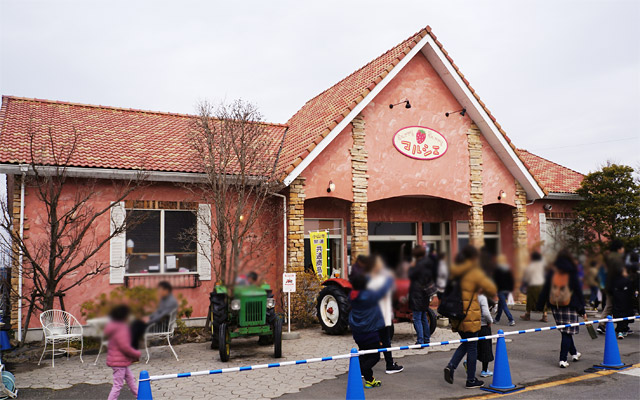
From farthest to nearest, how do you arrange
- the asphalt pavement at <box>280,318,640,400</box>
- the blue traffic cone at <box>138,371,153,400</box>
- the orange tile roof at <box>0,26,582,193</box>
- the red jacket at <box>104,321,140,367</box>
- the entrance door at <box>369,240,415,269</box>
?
1. the orange tile roof at <box>0,26,582,193</box>
2. the asphalt pavement at <box>280,318,640,400</box>
3. the blue traffic cone at <box>138,371,153,400</box>
4. the entrance door at <box>369,240,415,269</box>
5. the red jacket at <box>104,321,140,367</box>

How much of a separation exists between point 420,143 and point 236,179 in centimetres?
241

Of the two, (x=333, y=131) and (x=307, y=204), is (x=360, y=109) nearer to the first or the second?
(x=333, y=131)

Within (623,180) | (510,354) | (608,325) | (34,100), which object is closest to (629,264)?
(623,180)

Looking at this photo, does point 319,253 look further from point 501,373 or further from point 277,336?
point 501,373

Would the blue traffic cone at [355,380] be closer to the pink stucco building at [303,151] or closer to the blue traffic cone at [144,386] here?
the pink stucco building at [303,151]

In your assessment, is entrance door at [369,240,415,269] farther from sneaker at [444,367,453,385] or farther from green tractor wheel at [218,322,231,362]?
green tractor wheel at [218,322,231,362]

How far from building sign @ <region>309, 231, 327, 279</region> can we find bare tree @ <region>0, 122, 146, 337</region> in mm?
4355

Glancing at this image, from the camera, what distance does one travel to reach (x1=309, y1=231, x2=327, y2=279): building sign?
12.5 m

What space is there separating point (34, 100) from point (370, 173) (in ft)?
33.6

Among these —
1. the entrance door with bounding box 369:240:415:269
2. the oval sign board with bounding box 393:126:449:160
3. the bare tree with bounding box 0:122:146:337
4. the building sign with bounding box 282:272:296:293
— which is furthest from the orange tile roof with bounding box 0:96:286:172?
the entrance door with bounding box 369:240:415:269

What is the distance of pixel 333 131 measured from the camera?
12.2 meters

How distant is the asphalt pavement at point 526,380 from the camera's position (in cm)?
705

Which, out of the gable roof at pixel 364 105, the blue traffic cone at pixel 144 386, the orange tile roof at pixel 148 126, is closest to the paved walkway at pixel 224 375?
the blue traffic cone at pixel 144 386

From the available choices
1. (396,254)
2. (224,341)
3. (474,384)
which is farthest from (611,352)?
(396,254)
